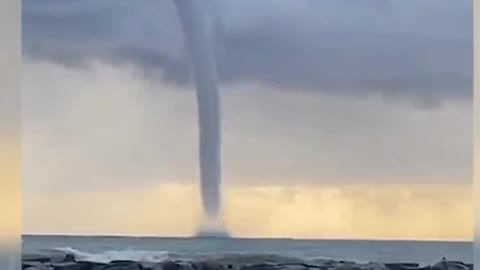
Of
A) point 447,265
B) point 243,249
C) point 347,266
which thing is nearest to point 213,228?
point 243,249

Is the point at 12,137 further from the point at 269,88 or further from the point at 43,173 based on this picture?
the point at 269,88

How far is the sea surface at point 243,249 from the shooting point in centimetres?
1309

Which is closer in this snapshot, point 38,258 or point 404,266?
point 38,258

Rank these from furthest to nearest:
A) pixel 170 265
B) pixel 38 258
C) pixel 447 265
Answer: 1. pixel 170 265
2. pixel 38 258
3. pixel 447 265

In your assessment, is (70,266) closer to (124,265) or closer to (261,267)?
(124,265)

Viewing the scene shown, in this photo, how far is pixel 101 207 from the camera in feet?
49.7

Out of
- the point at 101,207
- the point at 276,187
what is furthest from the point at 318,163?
the point at 101,207

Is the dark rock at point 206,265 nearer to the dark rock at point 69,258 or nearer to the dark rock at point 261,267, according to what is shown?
the dark rock at point 261,267

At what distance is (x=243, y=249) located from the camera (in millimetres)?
13492

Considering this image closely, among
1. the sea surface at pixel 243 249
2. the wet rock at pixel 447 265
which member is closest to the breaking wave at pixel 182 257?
the sea surface at pixel 243 249

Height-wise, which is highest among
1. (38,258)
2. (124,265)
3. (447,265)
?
(38,258)

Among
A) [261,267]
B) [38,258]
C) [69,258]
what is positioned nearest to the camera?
[38,258]

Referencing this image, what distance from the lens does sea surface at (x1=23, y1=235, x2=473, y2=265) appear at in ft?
43.0

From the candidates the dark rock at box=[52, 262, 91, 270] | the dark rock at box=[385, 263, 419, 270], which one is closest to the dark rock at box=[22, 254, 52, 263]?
the dark rock at box=[52, 262, 91, 270]
